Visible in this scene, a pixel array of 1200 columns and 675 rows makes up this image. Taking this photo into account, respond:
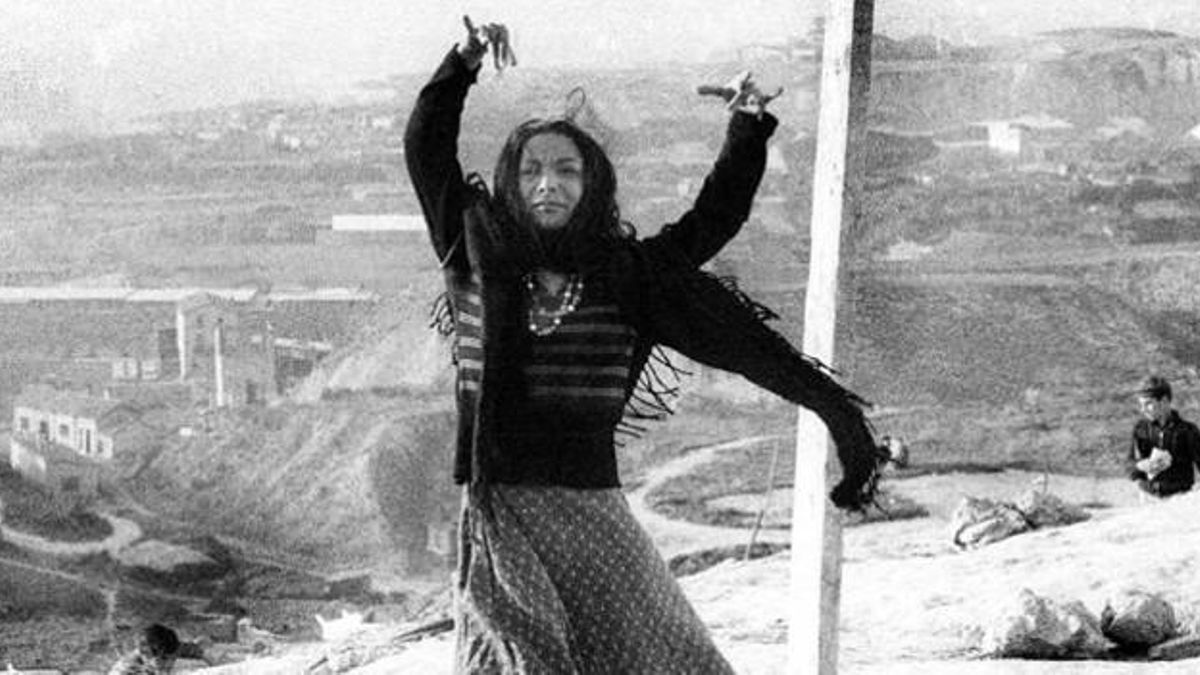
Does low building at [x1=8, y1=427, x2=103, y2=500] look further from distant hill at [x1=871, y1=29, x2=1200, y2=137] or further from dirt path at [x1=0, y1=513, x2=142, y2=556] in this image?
distant hill at [x1=871, y1=29, x2=1200, y2=137]

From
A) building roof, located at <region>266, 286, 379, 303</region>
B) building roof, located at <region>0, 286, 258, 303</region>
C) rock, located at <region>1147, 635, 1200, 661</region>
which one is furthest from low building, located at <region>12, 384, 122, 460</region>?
rock, located at <region>1147, 635, 1200, 661</region>

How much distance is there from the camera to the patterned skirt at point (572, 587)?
255 cm

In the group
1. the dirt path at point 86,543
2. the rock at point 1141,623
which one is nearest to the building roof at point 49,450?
the dirt path at point 86,543

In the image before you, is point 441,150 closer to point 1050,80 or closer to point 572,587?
point 572,587

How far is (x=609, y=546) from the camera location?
261 cm

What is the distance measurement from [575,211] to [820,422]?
98cm

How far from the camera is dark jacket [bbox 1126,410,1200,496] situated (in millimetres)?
6480

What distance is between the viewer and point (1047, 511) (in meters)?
7.28

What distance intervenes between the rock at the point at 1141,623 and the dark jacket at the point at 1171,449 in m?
1.90

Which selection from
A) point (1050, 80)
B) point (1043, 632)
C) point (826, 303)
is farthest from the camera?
point (1050, 80)

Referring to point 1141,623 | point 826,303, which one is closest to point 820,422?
point 826,303

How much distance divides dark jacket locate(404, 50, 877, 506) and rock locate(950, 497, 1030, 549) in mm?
4281

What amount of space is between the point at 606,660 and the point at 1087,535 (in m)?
3.91

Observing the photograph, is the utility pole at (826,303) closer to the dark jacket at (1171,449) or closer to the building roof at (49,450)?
the dark jacket at (1171,449)
